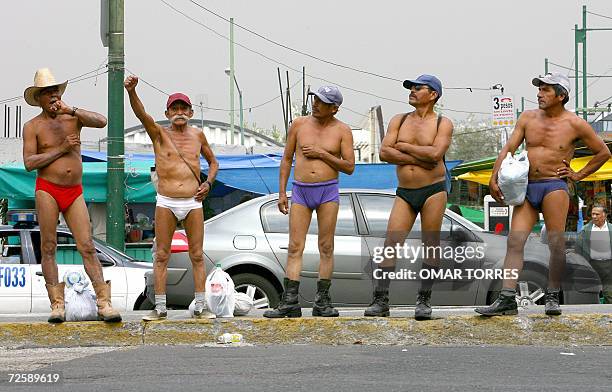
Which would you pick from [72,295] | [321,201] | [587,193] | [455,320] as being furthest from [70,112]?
[587,193]

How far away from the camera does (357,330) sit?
8.02m

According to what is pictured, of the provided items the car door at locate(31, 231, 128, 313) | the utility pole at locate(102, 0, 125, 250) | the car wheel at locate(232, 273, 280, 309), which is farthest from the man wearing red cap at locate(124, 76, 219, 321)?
the utility pole at locate(102, 0, 125, 250)

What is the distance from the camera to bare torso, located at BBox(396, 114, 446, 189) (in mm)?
8180

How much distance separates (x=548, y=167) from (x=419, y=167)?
3.26ft

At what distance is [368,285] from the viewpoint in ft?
36.4

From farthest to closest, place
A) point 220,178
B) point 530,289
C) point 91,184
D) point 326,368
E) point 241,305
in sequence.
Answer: point 220,178 → point 91,184 → point 530,289 → point 241,305 → point 326,368

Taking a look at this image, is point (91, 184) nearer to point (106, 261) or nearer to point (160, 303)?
point (106, 261)

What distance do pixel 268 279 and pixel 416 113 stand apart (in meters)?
3.47

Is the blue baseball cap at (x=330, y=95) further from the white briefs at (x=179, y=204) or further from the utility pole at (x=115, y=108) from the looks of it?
the utility pole at (x=115, y=108)

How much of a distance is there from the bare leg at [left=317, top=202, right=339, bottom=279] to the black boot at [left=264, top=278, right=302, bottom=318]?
0.25 m

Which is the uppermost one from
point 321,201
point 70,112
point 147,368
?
point 70,112

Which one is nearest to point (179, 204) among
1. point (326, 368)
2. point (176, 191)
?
point (176, 191)

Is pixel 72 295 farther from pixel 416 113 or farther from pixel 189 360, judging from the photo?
pixel 416 113

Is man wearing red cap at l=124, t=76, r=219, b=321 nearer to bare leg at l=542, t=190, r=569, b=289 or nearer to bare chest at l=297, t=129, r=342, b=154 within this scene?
bare chest at l=297, t=129, r=342, b=154
